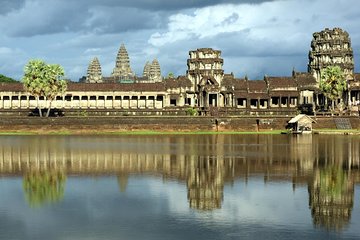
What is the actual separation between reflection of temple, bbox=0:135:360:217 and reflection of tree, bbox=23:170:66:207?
48.1 inches

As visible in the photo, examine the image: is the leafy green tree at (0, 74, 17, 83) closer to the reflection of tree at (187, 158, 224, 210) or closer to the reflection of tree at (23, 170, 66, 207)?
the reflection of tree at (187, 158, 224, 210)

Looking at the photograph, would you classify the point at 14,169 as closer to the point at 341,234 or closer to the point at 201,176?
the point at 201,176

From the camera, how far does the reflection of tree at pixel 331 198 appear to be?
21641 mm

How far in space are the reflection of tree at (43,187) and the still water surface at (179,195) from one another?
0.04 m

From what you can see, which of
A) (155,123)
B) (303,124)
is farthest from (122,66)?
(303,124)

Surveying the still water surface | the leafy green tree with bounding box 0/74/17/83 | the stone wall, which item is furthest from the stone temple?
the leafy green tree with bounding box 0/74/17/83

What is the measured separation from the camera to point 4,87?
98250 mm

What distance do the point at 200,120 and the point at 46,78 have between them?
2107 centimetres

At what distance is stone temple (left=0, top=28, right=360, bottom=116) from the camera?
97.9m

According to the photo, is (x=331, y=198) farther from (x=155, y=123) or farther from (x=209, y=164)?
(x=155, y=123)

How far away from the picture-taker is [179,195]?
1059 inches

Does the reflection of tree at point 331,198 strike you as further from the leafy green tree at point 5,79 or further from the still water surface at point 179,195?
the leafy green tree at point 5,79

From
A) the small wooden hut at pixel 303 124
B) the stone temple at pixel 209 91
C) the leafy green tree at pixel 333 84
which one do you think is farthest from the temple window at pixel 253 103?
the small wooden hut at pixel 303 124

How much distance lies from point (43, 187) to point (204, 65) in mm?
73515
